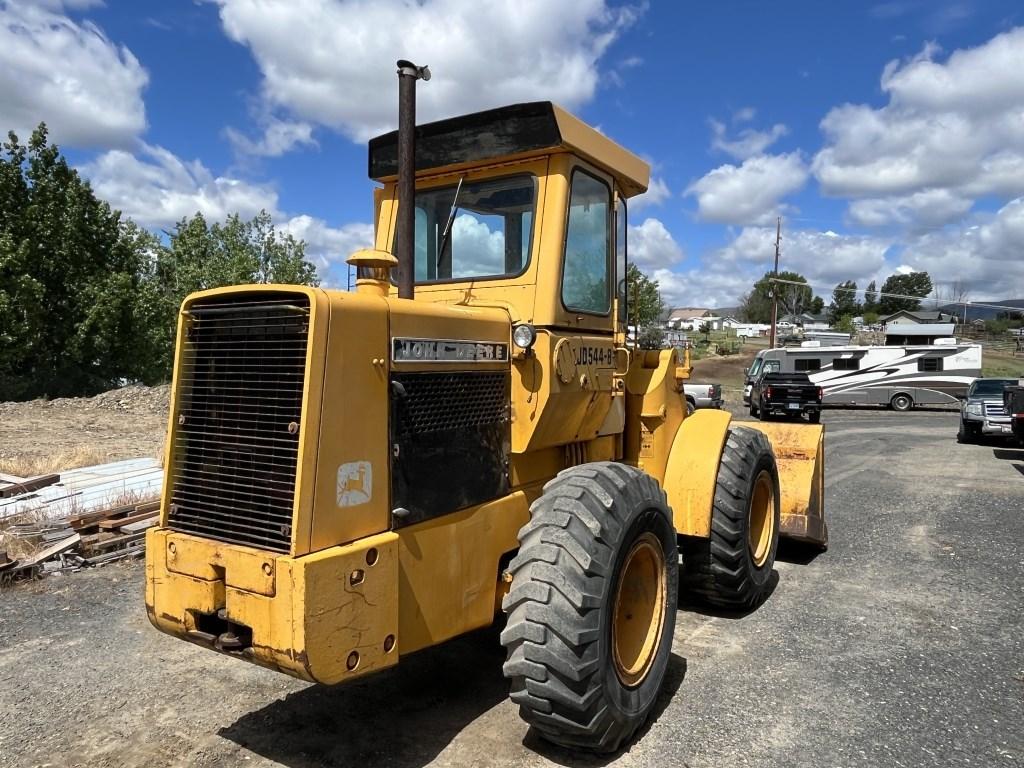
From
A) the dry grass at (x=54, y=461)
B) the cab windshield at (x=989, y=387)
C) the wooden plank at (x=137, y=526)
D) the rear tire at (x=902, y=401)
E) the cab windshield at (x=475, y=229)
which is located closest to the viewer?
the cab windshield at (x=475, y=229)

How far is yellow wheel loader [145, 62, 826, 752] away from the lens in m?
2.79

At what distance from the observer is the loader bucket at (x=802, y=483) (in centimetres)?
666

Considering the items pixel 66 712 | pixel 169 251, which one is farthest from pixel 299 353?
pixel 169 251

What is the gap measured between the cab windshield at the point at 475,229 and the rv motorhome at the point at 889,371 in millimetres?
26876

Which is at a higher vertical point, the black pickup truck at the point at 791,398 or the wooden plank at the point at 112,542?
the black pickup truck at the point at 791,398

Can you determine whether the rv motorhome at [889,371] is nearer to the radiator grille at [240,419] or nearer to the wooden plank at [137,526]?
the wooden plank at [137,526]

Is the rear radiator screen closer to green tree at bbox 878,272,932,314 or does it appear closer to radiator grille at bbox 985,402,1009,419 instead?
radiator grille at bbox 985,402,1009,419

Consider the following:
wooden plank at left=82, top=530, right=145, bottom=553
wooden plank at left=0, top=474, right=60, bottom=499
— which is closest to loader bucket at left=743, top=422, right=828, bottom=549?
wooden plank at left=82, top=530, right=145, bottom=553

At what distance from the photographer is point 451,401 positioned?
335 centimetres

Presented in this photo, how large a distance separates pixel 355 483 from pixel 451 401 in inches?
26.0

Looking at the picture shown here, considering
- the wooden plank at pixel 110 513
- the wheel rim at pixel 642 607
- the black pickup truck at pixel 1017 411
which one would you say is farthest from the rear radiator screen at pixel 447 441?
the black pickup truck at pixel 1017 411

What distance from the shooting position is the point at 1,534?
20.8 ft

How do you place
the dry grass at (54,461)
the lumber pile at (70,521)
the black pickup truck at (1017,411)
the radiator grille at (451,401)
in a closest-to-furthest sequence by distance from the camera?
1. the radiator grille at (451,401)
2. the lumber pile at (70,521)
3. the dry grass at (54,461)
4. the black pickup truck at (1017,411)

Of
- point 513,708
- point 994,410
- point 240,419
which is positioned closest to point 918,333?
point 994,410
